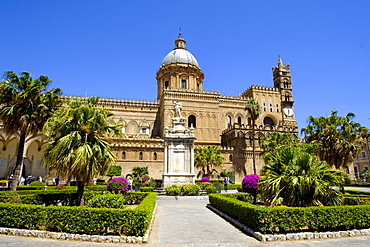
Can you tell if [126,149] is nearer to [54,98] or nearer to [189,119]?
[189,119]

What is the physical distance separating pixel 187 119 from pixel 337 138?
24.5 m

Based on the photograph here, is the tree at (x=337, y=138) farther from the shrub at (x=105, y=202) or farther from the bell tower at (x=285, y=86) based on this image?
the bell tower at (x=285, y=86)

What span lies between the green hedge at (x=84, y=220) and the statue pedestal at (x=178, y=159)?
434 inches

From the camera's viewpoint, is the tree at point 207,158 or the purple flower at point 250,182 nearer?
the purple flower at point 250,182

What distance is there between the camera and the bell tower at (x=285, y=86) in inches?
1954

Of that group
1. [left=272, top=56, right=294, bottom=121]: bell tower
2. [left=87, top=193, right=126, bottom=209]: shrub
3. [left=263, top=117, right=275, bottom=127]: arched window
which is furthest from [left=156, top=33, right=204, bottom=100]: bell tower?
[left=87, top=193, right=126, bottom=209]: shrub

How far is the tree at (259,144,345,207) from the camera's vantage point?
8.55 m

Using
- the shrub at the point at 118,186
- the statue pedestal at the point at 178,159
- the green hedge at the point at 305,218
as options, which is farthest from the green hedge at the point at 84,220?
the statue pedestal at the point at 178,159

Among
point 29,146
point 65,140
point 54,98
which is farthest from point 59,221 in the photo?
point 29,146

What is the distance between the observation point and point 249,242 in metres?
6.82

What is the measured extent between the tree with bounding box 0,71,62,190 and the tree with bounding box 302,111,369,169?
2064 centimetres

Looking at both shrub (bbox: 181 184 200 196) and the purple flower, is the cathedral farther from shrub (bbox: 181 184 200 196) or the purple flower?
the purple flower

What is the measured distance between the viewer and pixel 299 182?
8633 millimetres

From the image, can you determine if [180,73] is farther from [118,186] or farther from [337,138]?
[118,186]
